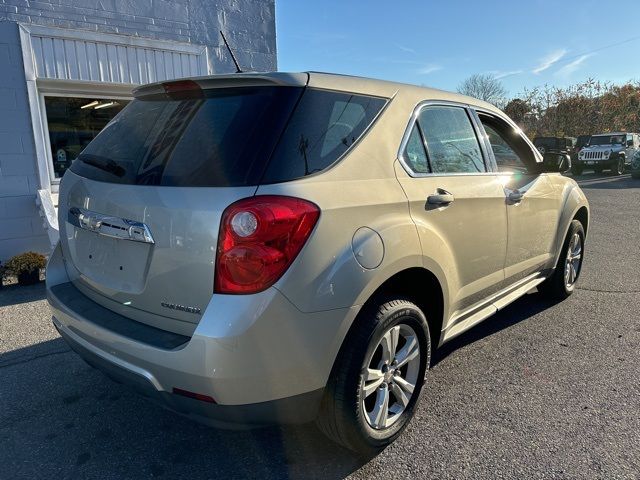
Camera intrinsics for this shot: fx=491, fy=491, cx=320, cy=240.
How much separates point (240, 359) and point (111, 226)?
3.00 ft

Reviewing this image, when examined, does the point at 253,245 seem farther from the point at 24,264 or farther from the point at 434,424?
the point at 24,264

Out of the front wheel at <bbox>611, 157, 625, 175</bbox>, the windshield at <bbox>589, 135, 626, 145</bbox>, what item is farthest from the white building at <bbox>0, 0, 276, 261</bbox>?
the windshield at <bbox>589, 135, 626, 145</bbox>

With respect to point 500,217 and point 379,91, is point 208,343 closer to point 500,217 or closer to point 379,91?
point 379,91

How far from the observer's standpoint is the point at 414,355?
8.58 ft

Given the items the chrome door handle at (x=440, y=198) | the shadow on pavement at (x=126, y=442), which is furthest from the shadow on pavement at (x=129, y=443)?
the chrome door handle at (x=440, y=198)

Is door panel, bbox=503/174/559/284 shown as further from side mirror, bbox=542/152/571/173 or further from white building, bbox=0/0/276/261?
white building, bbox=0/0/276/261

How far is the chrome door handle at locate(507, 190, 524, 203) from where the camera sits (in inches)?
132

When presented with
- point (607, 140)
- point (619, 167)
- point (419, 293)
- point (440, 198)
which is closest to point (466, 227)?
point (440, 198)

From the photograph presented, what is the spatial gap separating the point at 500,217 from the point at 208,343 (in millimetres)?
2193

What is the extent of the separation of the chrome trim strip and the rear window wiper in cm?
22

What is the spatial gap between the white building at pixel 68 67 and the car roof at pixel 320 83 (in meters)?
4.27

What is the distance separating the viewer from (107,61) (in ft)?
21.6

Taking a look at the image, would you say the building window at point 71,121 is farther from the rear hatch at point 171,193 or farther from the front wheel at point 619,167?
the front wheel at point 619,167

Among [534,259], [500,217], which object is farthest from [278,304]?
[534,259]
